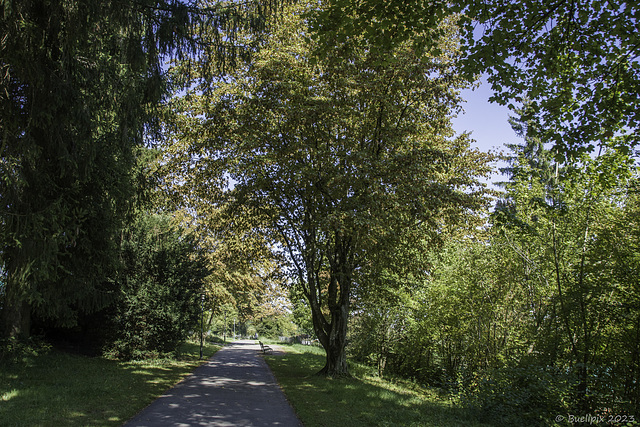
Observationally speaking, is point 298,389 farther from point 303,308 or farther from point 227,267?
point 303,308

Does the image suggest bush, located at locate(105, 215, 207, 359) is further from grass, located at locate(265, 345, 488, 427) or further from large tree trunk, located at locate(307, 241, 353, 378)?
grass, located at locate(265, 345, 488, 427)

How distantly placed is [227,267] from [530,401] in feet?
60.4

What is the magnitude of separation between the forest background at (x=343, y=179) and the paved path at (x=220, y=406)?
10.2 feet

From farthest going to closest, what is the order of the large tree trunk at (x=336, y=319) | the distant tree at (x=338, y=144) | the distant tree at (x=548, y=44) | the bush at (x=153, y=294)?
the bush at (x=153, y=294)
the large tree trunk at (x=336, y=319)
the distant tree at (x=338, y=144)
the distant tree at (x=548, y=44)

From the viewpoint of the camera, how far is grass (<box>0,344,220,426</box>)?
664cm

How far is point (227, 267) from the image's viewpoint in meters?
23.2

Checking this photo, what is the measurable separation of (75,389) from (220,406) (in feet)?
11.2

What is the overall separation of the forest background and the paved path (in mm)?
3122

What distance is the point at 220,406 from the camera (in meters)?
8.40

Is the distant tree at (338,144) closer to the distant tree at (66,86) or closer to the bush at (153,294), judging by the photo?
the distant tree at (66,86)

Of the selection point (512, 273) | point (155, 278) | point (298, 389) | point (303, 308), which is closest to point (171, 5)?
point (298, 389)

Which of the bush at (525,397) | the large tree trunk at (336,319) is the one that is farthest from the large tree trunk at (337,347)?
the bush at (525,397)

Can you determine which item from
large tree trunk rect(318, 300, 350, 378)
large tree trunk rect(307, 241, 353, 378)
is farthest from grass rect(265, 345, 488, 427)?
large tree trunk rect(307, 241, 353, 378)

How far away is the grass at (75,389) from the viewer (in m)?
6.64
